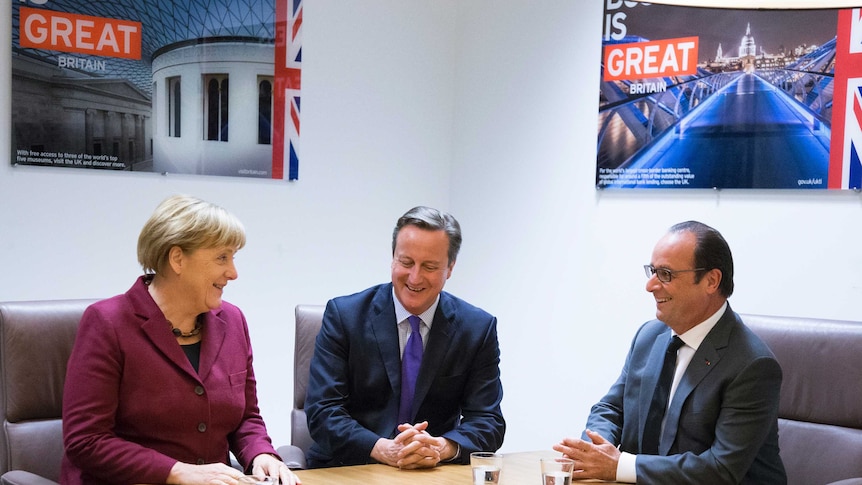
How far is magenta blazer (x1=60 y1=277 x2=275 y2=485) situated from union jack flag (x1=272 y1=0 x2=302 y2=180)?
2251mm

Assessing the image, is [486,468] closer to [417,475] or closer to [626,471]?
[417,475]

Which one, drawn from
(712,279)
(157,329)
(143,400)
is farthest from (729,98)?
(143,400)

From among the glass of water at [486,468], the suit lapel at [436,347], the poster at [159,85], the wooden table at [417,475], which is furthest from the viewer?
the poster at [159,85]

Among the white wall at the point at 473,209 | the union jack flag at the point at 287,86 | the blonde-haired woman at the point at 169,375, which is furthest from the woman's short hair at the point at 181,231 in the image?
the union jack flag at the point at 287,86

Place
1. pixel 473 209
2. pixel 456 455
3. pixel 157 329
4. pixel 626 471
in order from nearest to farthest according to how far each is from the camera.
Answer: pixel 626 471 → pixel 157 329 → pixel 456 455 → pixel 473 209

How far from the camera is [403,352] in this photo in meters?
3.27

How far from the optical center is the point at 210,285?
284 centimetres

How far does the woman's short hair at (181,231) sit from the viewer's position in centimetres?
281

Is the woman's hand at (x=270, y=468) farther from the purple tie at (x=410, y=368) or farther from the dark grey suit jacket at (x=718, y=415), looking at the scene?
the dark grey suit jacket at (x=718, y=415)

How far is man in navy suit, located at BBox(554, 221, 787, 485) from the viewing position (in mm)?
2668

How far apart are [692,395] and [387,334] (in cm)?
105

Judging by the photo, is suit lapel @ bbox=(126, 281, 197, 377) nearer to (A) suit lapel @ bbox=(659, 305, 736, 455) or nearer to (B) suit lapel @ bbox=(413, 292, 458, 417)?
(B) suit lapel @ bbox=(413, 292, 458, 417)

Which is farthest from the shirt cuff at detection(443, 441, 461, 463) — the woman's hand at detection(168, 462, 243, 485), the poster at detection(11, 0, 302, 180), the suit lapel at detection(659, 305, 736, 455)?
the poster at detection(11, 0, 302, 180)

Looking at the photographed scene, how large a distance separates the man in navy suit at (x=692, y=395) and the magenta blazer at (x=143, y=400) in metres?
1.05
